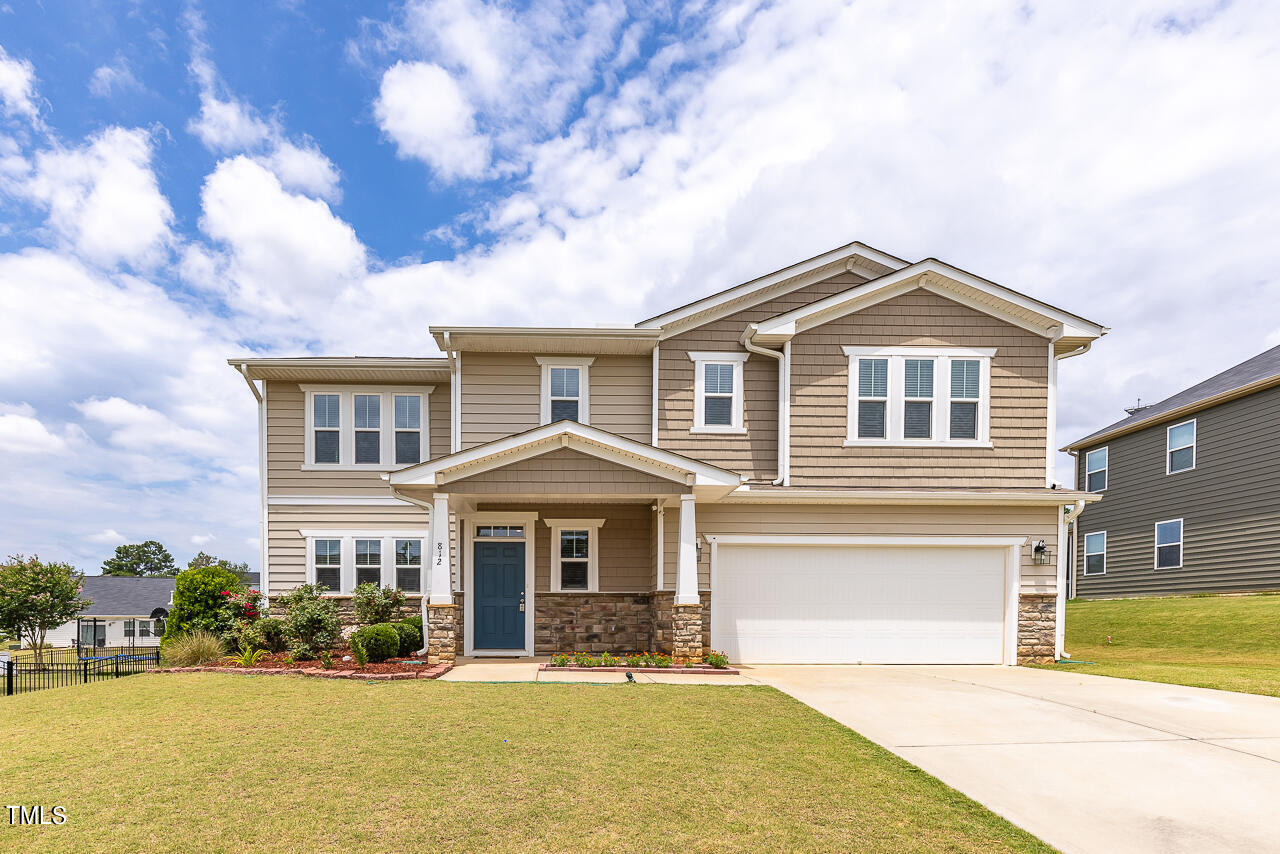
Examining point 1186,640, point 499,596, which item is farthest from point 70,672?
point 1186,640

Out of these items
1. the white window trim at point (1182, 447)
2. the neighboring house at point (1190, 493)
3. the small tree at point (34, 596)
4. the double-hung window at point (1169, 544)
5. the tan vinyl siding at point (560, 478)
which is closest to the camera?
the tan vinyl siding at point (560, 478)

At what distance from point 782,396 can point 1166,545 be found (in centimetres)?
1479

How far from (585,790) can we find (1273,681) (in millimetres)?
11078

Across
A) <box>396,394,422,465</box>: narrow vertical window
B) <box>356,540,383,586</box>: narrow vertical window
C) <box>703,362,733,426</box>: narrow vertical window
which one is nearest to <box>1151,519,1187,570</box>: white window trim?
<box>703,362,733,426</box>: narrow vertical window

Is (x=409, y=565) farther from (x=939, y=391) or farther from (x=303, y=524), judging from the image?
(x=939, y=391)

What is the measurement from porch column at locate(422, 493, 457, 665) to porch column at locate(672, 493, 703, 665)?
366 cm

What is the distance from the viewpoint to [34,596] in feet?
73.2

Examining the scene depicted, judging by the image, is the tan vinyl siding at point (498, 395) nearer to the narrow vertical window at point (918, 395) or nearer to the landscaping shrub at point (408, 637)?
the landscaping shrub at point (408, 637)

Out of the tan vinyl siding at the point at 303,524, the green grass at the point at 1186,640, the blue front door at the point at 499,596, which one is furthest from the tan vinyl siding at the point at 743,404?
the green grass at the point at 1186,640

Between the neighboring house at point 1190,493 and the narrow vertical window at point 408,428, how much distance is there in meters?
19.8

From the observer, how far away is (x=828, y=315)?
1345cm

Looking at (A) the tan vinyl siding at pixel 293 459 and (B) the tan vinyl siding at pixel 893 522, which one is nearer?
(B) the tan vinyl siding at pixel 893 522

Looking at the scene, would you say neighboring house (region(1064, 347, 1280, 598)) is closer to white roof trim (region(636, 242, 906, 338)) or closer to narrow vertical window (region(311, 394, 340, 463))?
white roof trim (region(636, 242, 906, 338))

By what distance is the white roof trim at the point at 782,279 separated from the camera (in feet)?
44.8
